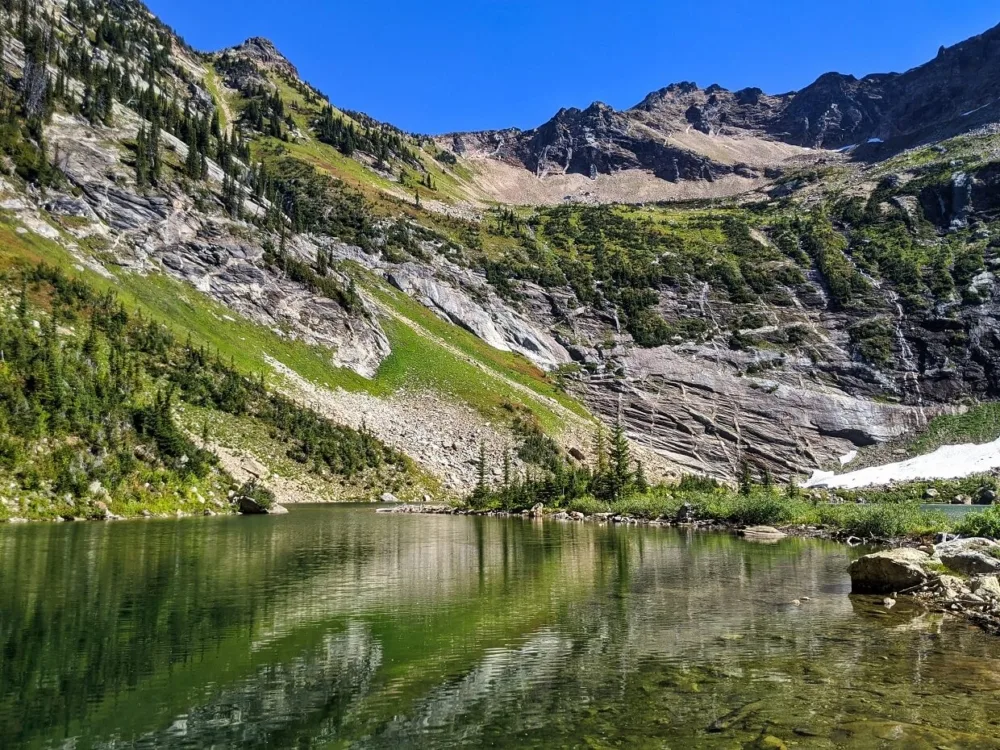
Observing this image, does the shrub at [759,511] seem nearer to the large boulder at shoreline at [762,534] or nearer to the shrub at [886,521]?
the large boulder at shoreline at [762,534]

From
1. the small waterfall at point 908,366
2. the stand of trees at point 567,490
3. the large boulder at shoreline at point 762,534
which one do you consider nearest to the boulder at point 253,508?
the stand of trees at point 567,490

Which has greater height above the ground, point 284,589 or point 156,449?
point 156,449

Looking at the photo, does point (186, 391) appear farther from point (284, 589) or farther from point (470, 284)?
point (470, 284)

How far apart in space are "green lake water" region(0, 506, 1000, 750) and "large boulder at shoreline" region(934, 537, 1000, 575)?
389 centimetres

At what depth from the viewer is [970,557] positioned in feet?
81.2

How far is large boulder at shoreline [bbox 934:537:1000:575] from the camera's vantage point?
24.2 meters

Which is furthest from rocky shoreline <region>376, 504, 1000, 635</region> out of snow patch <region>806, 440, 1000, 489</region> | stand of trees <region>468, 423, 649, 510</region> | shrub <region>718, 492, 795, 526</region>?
snow patch <region>806, 440, 1000, 489</region>

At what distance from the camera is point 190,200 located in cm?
9956

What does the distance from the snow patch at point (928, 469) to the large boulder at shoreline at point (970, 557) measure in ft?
296

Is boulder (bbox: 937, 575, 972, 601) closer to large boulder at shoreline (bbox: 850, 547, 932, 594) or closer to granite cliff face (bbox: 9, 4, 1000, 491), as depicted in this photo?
large boulder at shoreline (bbox: 850, 547, 932, 594)

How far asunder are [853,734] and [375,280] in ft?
408

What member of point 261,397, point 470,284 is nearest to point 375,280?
point 470,284

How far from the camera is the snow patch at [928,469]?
360 feet

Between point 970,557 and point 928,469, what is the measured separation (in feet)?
343
